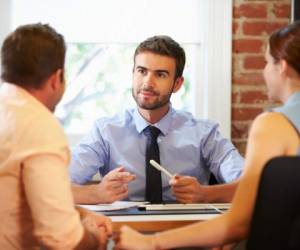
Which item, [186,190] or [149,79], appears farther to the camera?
[149,79]

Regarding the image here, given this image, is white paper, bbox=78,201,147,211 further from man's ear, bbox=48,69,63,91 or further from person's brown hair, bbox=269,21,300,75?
person's brown hair, bbox=269,21,300,75

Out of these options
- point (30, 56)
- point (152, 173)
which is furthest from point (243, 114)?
point (30, 56)

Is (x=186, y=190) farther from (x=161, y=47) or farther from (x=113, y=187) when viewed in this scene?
(x=161, y=47)

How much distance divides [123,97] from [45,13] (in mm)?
546

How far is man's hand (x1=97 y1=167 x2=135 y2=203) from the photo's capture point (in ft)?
6.12

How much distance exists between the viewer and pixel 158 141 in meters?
2.20

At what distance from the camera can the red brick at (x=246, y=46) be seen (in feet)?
8.68

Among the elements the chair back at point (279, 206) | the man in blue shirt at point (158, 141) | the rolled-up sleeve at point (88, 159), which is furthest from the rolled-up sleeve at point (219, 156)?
the chair back at point (279, 206)

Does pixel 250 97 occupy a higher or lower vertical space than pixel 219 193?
higher

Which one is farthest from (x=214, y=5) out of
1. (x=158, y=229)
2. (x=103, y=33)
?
(x=158, y=229)

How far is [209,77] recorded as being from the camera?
8.71 feet

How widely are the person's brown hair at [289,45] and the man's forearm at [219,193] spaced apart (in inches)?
26.6

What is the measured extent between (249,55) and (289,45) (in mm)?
1280

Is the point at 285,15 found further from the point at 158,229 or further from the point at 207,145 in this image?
the point at 158,229
